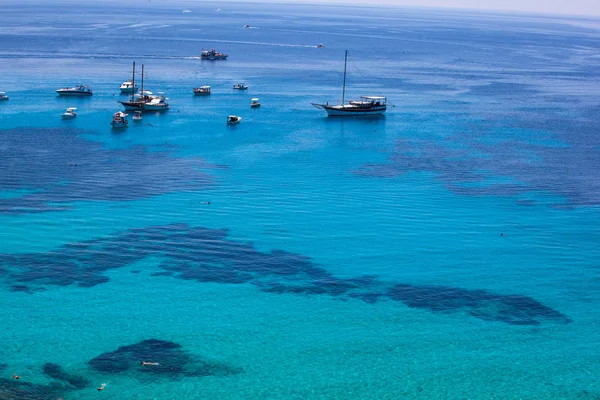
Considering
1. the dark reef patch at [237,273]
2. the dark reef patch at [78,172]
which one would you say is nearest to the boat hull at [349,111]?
the dark reef patch at [78,172]

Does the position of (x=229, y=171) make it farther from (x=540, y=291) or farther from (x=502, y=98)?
(x=502, y=98)

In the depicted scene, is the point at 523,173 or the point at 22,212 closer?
the point at 22,212

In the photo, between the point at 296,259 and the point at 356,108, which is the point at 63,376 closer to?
the point at 296,259

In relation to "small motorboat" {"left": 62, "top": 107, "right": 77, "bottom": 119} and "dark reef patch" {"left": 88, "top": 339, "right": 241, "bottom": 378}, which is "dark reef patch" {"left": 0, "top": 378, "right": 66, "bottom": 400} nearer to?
"dark reef patch" {"left": 88, "top": 339, "right": 241, "bottom": 378}

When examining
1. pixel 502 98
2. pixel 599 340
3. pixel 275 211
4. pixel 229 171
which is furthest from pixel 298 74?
pixel 599 340

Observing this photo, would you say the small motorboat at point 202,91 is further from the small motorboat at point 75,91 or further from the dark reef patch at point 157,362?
the dark reef patch at point 157,362

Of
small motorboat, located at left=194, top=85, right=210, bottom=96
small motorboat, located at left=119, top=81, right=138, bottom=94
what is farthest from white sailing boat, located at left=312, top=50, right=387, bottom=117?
small motorboat, located at left=119, top=81, right=138, bottom=94

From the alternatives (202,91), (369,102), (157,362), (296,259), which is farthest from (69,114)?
(157,362)
